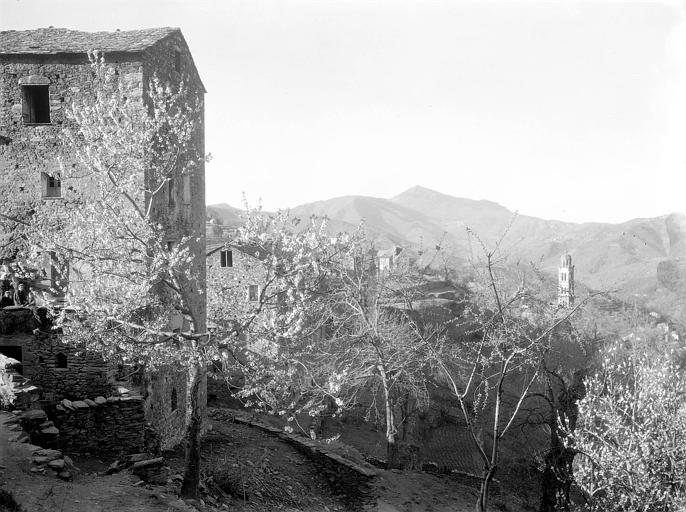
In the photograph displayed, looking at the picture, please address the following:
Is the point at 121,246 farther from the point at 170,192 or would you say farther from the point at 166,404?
the point at 166,404

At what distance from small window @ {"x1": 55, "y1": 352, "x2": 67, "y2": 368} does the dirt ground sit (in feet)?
9.69

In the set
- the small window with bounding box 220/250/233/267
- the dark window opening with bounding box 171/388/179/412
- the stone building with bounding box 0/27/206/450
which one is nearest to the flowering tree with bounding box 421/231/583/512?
the stone building with bounding box 0/27/206/450

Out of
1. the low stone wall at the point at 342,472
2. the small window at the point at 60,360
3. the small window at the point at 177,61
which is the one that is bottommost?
the low stone wall at the point at 342,472

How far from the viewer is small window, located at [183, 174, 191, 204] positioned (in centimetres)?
1944

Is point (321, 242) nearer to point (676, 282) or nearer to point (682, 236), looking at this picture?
point (676, 282)

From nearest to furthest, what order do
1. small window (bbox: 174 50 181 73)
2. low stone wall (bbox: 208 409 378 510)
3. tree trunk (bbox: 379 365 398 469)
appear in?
low stone wall (bbox: 208 409 378 510)
small window (bbox: 174 50 181 73)
tree trunk (bbox: 379 365 398 469)

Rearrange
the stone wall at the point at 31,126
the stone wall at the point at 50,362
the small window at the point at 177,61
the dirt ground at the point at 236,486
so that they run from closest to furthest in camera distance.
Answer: the dirt ground at the point at 236,486
the stone wall at the point at 50,362
the stone wall at the point at 31,126
the small window at the point at 177,61

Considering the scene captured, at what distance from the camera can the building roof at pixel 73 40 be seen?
16.5m

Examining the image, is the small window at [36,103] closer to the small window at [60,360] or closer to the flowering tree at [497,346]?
the small window at [60,360]

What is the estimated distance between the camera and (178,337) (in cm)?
1145

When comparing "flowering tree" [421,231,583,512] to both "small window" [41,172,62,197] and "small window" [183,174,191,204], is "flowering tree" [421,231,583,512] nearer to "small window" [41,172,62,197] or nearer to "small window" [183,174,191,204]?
"small window" [183,174,191,204]

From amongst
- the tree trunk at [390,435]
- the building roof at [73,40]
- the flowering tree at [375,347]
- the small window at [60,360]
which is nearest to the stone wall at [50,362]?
the small window at [60,360]

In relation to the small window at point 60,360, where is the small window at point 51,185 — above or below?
above

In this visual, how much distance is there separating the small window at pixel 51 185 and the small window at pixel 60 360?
5257 mm
